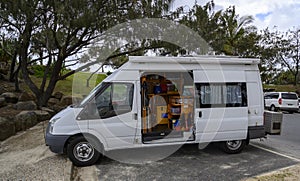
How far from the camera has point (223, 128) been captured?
5574 mm

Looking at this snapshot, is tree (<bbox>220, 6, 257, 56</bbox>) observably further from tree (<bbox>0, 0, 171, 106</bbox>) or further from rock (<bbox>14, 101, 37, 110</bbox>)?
rock (<bbox>14, 101, 37, 110</bbox>)

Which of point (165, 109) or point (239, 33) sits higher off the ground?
point (239, 33)

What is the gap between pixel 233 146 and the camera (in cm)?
584

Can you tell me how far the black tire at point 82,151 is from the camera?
497 centimetres

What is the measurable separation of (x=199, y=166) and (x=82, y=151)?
2442 mm

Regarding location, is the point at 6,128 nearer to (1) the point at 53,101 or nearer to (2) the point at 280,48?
(1) the point at 53,101

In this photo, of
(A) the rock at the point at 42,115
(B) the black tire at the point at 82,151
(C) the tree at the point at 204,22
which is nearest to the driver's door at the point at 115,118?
(B) the black tire at the point at 82,151

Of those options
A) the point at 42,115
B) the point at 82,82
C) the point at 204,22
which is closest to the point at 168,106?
the point at 82,82

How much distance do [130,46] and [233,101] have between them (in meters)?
5.62

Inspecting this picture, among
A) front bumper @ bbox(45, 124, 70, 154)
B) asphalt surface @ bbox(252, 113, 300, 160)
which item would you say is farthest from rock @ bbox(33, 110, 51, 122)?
asphalt surface @ bbox(252, 113, 300, 160)

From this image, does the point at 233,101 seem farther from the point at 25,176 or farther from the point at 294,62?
the point at 294,62

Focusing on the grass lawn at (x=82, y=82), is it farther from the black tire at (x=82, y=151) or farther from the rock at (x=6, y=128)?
the black tire at (x=82, y=151)

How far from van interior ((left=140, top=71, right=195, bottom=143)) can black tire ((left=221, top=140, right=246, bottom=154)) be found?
87 cm

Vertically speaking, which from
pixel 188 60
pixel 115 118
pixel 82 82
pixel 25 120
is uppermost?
pixel 188 60
